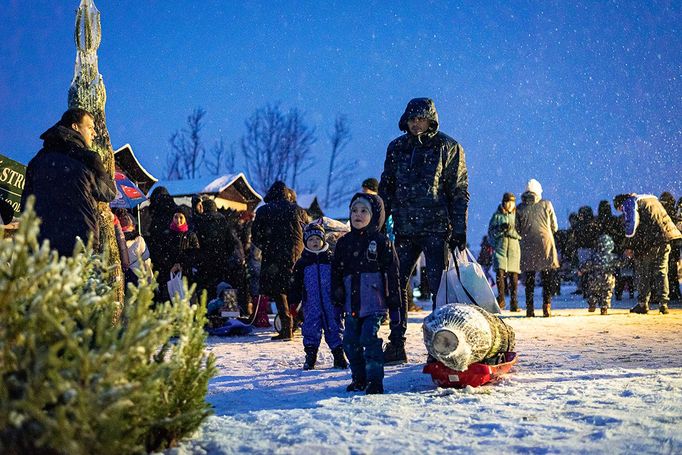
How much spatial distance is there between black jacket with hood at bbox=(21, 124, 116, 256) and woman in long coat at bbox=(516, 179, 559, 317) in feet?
25.5

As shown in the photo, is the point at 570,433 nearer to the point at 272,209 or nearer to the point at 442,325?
the point at 442,325

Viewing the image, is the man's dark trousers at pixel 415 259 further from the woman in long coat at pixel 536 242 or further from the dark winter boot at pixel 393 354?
the woman in long coat at pixel 536 242

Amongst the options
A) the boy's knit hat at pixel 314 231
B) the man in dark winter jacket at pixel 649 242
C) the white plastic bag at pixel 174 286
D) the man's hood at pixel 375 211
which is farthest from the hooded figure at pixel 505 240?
the man's hood at pixel 375 211

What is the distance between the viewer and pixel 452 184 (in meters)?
5.75

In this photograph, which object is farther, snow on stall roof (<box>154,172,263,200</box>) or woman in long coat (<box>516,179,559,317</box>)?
snow on stall roof (<box>154,172,263,200</box>)

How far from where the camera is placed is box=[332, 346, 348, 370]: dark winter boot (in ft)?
18.9

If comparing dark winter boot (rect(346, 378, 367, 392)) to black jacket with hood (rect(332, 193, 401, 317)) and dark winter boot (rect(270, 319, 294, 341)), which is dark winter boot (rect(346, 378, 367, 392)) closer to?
black jacket with hood (rect(332, 193, 401, 317))

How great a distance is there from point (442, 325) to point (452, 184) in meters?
1.71

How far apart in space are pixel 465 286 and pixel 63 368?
3.49 meters

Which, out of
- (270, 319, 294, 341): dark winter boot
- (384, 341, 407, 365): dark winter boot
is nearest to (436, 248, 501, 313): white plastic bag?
(384, 341, 407, 365): dark winter boot

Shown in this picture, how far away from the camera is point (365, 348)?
4504 mm

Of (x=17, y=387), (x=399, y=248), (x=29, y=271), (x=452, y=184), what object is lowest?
(x=17, y=387)

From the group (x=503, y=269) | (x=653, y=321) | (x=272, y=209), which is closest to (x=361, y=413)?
(x=272, y=209)

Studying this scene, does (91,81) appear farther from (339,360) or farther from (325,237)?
(339,360)
